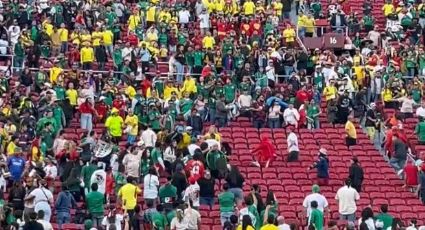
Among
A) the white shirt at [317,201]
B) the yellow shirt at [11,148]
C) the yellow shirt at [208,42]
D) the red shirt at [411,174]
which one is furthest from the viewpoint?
the yellow shirt at [208,42]

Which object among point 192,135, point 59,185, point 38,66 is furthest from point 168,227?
point 38,66

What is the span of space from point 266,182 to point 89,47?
28.7 ft

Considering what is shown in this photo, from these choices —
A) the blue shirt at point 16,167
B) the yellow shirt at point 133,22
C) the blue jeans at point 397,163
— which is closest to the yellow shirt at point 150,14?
the yellow shirt at point 133,22

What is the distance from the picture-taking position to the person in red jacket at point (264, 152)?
114 ft

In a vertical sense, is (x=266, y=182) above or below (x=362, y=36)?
below

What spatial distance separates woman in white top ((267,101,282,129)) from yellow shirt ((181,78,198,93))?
2.10m

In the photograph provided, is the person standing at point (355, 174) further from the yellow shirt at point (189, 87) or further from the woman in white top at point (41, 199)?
the woman in white top at point (41, 199)

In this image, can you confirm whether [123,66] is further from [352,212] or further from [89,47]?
[352,212]

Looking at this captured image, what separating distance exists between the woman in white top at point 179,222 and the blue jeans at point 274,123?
868 cm

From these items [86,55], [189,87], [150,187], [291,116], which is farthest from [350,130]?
[86,55]

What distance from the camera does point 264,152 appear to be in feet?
114

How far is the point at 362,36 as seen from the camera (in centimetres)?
4488

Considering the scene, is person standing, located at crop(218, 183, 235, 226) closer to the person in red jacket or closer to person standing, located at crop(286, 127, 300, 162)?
the person in red jacket

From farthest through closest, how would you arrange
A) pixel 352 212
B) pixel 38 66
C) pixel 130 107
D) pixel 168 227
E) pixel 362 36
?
pixel 362 36 → pixel 38 66 → pixel 130 107 → pixel 352 212 → pixel 168 227
